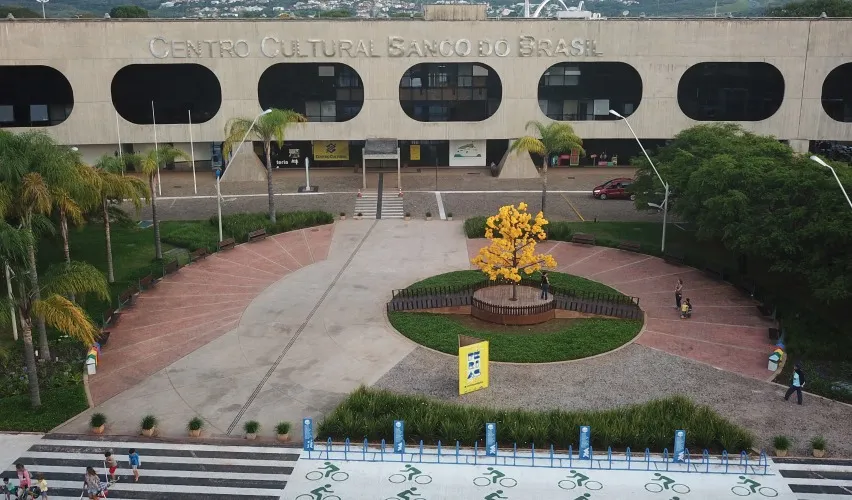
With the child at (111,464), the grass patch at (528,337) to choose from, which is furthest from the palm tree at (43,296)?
the grass patch at (528,337)

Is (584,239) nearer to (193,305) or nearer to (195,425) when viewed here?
(193,305)

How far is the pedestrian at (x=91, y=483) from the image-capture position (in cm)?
2177

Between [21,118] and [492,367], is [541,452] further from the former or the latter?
[21,118]

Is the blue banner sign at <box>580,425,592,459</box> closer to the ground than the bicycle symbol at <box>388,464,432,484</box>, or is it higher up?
higher up

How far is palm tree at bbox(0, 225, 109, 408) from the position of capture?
84.7ft

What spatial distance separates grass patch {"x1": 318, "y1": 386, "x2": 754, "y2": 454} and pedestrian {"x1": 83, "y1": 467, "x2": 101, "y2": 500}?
266 inches

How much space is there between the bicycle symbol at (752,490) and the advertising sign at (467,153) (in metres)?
48.5

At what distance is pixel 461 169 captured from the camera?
Result: 69438 millimetres

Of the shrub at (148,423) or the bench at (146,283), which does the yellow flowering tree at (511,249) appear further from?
the bench at (146,283)

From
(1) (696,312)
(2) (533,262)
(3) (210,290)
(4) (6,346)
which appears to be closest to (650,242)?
(1) (696,312)

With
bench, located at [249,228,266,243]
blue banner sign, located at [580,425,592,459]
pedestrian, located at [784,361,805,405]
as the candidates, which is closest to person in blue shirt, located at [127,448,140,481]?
blue banner sign, located at [580,425,592,459]

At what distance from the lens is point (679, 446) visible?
954 inches

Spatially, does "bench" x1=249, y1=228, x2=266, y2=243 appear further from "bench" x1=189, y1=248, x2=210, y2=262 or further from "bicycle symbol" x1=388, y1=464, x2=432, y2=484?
"bicycle symbol" x1=388, y1=464, x2=432, y2=484

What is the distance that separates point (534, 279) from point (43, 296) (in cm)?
2272
